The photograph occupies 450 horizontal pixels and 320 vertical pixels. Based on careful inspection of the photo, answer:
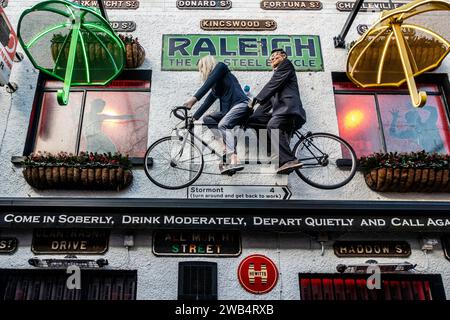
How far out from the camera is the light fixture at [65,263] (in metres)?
8.12

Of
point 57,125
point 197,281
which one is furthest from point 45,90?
point 197,281

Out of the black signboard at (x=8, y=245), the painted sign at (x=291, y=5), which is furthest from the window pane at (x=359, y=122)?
the black signboard at (x=8, y=245)

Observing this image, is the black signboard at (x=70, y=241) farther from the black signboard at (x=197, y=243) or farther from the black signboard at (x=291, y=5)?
the black signboard at (x=291, y=5)

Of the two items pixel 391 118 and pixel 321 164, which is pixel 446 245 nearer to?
pixel 321 164

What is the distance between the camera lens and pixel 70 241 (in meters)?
8.67

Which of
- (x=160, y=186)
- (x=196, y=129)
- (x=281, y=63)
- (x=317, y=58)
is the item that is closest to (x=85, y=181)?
(x=160, y=186)

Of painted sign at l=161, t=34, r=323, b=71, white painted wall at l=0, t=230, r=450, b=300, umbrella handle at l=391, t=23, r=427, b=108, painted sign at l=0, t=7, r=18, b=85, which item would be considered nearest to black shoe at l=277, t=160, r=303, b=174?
white painted wall at l=0, t=230, r=450, b=300

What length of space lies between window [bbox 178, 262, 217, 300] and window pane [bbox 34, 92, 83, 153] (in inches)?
134

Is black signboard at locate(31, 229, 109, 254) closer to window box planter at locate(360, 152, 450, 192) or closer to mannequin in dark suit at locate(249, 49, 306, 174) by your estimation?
mannequin in dark suit at locate(249, 49, 306, 174)

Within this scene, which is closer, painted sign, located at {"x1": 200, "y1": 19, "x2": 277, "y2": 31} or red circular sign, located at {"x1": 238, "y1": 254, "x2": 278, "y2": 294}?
red circular sign, located at {"x1": 238, "y1": 254, "x2": 278, "y2": 294}

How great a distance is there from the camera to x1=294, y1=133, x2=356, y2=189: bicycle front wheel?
9328 millimetres

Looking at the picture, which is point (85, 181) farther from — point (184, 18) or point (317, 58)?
point (317, 58)

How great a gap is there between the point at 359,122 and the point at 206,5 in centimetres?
439

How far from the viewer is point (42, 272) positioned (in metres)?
8.52
